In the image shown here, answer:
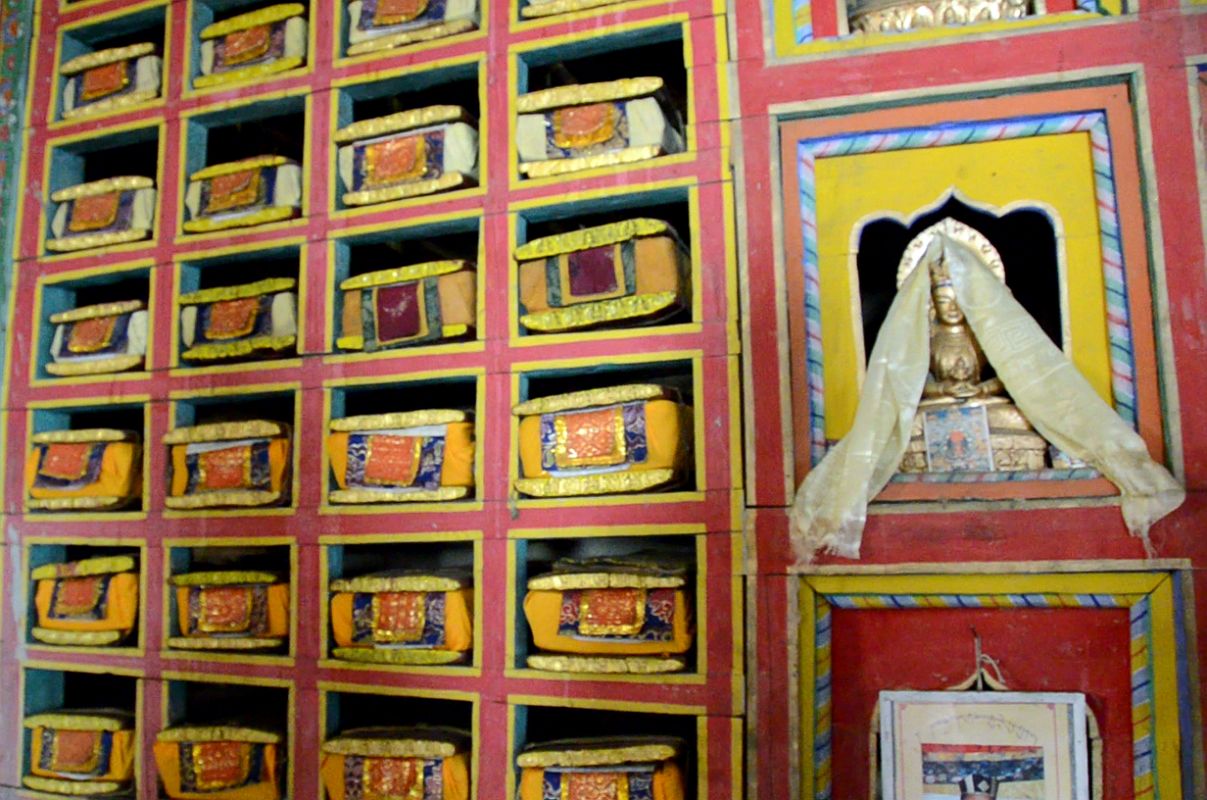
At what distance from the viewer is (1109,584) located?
2.32m

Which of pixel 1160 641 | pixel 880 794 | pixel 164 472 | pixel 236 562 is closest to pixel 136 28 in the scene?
pixel 164 472

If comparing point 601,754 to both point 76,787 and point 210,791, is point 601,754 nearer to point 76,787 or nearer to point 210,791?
point 210,791

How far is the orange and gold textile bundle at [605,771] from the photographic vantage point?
8.61 ft

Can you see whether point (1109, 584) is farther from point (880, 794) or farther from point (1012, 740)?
point (880, 794)

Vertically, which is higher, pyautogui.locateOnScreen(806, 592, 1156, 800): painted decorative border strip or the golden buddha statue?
the golden buddha statue

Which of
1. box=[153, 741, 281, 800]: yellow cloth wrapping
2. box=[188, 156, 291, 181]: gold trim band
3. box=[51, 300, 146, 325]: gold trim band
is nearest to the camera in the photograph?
box=[153, 741, 281, 800]: yellow cloth wrapping

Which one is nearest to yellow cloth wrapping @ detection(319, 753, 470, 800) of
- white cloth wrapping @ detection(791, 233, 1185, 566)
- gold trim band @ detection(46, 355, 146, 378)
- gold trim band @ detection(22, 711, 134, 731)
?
gold trim band @ detection(22, 711, 134, 731)

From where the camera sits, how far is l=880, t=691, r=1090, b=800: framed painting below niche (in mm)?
2322

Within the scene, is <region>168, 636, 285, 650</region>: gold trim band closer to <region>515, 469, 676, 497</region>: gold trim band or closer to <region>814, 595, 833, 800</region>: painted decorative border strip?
<region>515, 469, 676, 497</region>: gold trim band

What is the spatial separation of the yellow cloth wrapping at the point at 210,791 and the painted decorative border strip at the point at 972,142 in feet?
6.49

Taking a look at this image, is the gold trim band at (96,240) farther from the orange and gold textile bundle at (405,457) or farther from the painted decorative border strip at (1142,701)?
the painted decorative border strip at (1142,701)

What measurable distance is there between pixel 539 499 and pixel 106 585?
5.42 ft

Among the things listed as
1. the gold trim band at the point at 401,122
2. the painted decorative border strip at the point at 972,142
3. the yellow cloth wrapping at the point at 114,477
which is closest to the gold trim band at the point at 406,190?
the gold trim band at the point at 401,122

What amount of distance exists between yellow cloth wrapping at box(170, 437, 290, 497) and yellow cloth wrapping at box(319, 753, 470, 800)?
90cm
